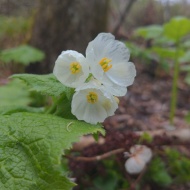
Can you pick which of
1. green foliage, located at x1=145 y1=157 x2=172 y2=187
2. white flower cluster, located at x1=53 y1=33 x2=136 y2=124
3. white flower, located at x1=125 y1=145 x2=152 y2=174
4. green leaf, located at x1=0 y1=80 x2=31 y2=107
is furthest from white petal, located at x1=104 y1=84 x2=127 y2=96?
green leaf, located at x1=0 y1=80 x2=31 y2=107

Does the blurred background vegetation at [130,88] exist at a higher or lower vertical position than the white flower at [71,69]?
lower

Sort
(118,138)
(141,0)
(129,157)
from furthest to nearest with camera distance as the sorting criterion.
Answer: (141,0)
(118,138)
(129,157)

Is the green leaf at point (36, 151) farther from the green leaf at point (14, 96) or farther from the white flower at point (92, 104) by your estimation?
the green leaf at point (14, 96)

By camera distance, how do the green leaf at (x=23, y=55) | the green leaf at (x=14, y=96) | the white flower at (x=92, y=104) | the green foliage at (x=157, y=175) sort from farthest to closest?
the green leaf at (x=23, y=55)
the green leaf at (x=14, y=96)
the green foliage at (x=157, y=175)
the white flower at (x=92, y=104)

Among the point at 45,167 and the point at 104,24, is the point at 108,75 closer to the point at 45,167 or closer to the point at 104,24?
the point at 45,167

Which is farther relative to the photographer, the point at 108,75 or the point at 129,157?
the point at 129,157

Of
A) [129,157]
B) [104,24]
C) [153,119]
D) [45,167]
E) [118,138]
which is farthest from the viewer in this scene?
[104,24]

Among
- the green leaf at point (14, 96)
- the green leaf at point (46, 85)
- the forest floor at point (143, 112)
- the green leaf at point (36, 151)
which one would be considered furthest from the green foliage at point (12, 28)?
the green leaf at point (36, 151)

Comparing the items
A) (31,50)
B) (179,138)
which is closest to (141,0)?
(31,50)
